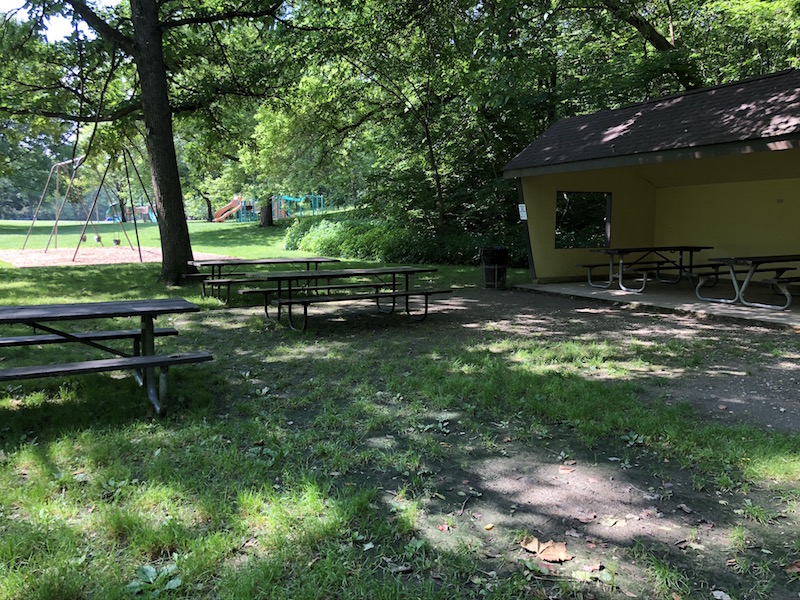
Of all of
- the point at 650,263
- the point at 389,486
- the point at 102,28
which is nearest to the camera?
the point at 389,486

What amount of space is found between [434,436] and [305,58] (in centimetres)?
1242

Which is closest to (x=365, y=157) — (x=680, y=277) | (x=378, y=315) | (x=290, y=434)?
(x=680, y=277)

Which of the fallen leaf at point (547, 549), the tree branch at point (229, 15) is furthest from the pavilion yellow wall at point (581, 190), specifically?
the fallen leaf at point (547, 549)

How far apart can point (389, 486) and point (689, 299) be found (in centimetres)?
814

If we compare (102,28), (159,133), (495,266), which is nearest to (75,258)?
(102,28)

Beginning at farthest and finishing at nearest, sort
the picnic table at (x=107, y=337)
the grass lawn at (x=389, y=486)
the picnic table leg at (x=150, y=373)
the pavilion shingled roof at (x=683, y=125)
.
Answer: the pavilion shingled roof at (x=683, y=125)
the picnic table leg at (x=150, y=373)
the picnic table at (x=107, y=337)
the grass lawn at (x=389, y=486)

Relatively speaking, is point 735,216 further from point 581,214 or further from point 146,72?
point 146,72

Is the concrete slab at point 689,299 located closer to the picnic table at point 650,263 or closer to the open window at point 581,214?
the picnic table at point 650,263

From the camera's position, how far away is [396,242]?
17.9 m

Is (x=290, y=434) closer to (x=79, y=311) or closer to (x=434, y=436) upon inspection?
(x=434, y=436)

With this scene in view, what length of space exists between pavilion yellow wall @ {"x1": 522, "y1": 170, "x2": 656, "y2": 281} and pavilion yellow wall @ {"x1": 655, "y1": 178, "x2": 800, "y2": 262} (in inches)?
17.5

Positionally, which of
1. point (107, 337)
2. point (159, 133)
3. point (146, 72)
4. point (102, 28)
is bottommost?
point (107, 337)

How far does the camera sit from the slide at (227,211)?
52.5 metres

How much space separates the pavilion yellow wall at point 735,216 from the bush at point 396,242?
155 inches
